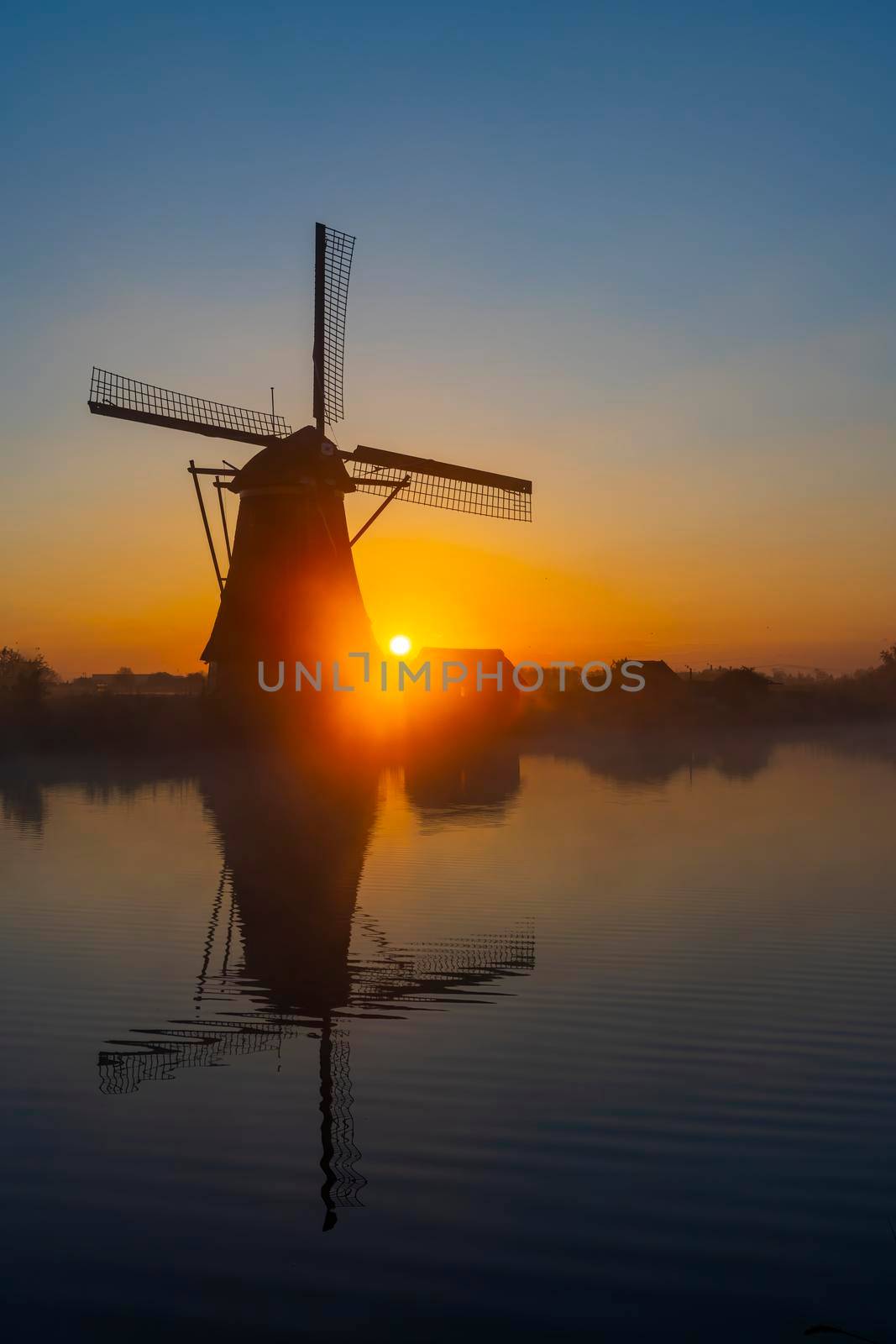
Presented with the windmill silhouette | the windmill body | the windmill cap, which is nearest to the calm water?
the windmill silhouette

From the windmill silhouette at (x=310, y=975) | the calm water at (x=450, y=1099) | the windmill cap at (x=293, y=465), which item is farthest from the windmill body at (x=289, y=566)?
the calm water at (x=450, y=1099)

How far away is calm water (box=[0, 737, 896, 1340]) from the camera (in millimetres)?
4840

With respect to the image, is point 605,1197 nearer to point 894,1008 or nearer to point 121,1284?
point 121,1284

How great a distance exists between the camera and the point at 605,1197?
18.4 ft

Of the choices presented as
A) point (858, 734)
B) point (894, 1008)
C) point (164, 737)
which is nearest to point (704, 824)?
point (894, 1008)

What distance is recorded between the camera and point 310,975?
10602 millimetres

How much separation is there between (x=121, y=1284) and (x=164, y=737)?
35.1 metres

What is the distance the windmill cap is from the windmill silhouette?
551 inches

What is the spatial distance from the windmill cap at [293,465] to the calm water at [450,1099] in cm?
1626

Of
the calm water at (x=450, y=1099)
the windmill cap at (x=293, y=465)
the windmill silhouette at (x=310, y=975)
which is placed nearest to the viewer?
the calm water at (x=450, y=1099)

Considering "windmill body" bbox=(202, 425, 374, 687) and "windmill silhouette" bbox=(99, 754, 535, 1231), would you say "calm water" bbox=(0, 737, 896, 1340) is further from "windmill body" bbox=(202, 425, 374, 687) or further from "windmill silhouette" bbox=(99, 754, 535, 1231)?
"windmill body" bbox=(202, 425, 374, 687)

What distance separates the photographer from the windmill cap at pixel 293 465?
104 ft

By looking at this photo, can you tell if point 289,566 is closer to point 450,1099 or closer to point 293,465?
point 293,465

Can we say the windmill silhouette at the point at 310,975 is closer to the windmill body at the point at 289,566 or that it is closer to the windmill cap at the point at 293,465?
the windmill body at the point at 289,566
